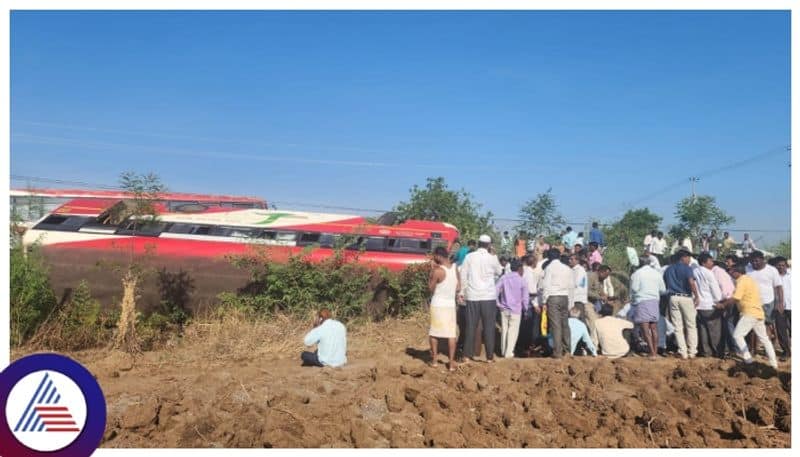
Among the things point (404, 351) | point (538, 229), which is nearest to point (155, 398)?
point (404, 351)

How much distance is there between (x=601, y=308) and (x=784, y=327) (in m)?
2.68

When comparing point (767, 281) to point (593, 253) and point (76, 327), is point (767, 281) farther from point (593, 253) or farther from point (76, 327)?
point (76, 327)

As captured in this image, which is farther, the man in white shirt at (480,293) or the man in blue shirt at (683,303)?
the man in blue shirt at (683,303)

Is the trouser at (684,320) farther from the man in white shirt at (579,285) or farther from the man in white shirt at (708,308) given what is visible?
the man in white shirt at (579,285)

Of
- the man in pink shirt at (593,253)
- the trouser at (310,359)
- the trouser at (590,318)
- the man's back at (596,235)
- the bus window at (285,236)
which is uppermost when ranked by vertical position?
the man's back at (596,235)

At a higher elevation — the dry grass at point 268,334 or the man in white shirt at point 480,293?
the man in white shirt at point 480,293

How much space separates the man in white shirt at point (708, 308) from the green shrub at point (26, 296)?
33.5 feet

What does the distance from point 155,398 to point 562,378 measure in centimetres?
482

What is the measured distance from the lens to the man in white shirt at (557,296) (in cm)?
890

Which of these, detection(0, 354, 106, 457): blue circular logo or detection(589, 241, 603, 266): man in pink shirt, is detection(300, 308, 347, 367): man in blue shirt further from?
detection(589, 241, 603, 266): man in pink shirt

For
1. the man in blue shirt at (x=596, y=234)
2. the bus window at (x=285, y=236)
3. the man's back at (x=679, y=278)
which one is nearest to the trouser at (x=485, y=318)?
the man's back at (x=679, y=278)

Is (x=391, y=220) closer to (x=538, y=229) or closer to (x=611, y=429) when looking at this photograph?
(x=538, y=229)

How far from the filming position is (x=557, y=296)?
29.2 feet
